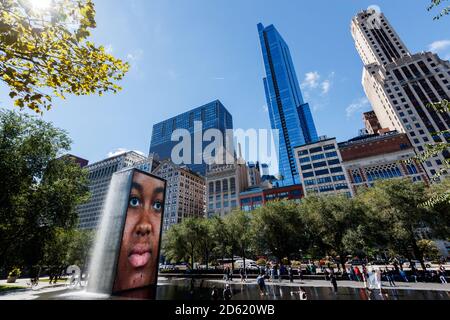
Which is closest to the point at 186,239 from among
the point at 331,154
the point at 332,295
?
the point at 332,295

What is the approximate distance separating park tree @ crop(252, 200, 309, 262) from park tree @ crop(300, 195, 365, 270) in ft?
5.43

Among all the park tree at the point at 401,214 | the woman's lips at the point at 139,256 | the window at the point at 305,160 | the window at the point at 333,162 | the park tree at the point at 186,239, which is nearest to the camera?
the woman's lips at the point at 139,256

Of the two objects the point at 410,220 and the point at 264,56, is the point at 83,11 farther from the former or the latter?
the point at 264,56

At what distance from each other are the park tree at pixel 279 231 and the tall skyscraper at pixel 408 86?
2559 inches

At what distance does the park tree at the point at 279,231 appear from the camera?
2962 cm

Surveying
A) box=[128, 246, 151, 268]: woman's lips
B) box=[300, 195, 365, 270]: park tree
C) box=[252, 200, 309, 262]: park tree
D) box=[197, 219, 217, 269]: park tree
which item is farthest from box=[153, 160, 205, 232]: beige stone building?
box=[128, 246, 151, 268]: woman's lips

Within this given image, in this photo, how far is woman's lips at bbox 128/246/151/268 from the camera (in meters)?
16.1

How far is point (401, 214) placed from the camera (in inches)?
953

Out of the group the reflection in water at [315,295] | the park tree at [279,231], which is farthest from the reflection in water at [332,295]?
the park tree at [279,231]

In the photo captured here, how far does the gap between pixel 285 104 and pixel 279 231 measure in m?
142

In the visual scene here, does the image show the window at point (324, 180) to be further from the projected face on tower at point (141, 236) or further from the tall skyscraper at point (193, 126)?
the tall skyscraper at point (193, 126)

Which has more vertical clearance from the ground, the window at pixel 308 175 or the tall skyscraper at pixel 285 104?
the tall skyscraper at pixel 285 104
